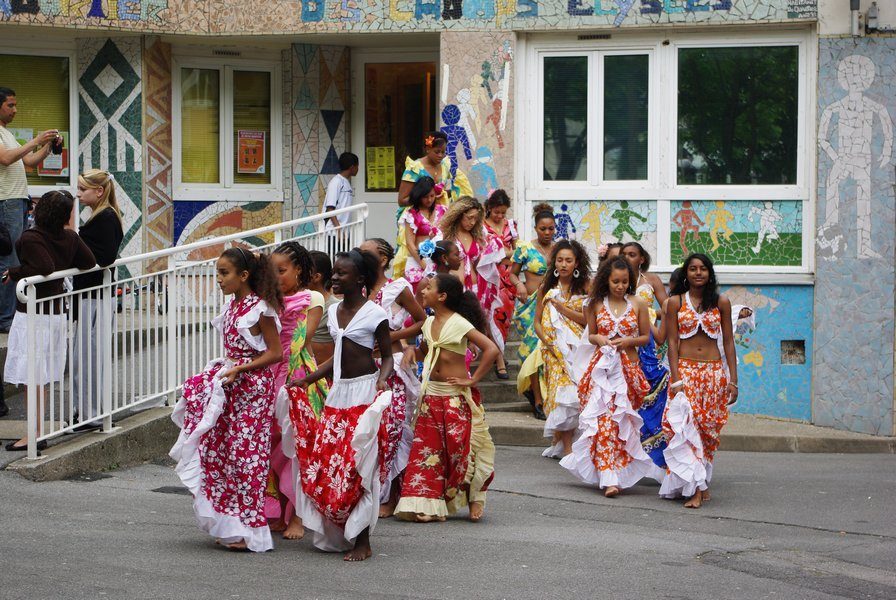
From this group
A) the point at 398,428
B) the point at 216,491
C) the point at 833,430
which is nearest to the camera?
the point at 216,491

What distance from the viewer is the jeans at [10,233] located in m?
12.6

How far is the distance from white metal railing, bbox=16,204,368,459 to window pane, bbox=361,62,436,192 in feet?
18.7

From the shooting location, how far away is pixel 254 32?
15.7 m

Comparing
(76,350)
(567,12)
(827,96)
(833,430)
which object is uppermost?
(567,12)

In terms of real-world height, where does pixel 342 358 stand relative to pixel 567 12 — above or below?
below

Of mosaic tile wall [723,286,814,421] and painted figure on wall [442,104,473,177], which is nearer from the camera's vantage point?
mosaic tile wall [723,286,814,421]

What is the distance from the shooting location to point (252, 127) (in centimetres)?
1681

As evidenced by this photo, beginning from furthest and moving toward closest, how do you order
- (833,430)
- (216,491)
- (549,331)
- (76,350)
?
(833,430)
(549,331)
(76,350)
(216,491)

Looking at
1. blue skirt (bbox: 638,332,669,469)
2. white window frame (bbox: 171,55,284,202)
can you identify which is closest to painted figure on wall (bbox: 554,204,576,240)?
white window frame (bbox: 171,55,284,202)

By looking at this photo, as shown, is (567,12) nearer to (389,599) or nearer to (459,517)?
(459,517)

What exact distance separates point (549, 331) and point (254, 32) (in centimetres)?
614

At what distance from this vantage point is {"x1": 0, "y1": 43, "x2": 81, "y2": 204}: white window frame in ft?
52.6

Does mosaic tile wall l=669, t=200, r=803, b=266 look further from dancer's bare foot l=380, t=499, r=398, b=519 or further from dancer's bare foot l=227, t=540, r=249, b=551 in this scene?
dancer's bare foot l=227, t=540, r=249, b=551

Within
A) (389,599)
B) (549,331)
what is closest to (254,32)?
(549,331)
